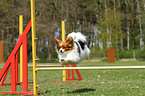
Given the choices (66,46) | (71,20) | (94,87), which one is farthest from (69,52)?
(71,20)

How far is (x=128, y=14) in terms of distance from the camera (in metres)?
35.1

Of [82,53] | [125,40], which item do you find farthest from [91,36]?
[82,53]

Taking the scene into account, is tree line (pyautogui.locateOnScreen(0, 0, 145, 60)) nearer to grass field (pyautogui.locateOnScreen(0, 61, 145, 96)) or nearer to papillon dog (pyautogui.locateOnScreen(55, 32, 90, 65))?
grass field (pyautogui.locateOnScreen(0, 61, 145, 96))

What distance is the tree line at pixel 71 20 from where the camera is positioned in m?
26.0

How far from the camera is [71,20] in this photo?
32719 millimetres

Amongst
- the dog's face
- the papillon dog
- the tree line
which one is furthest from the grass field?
the tree line

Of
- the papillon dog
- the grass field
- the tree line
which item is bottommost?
the grass field

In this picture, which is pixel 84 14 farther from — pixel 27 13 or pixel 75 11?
pixel 27 13

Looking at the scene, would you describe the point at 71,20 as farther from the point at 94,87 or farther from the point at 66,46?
the point at 66,46

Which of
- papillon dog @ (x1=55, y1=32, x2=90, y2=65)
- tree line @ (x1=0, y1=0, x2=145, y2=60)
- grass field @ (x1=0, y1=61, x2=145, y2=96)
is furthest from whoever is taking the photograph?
tree line @ (x1=0, y1=0, x2=145, y2=60)

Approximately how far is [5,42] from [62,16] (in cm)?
747

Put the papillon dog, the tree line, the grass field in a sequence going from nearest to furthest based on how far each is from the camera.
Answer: the papillon dog
the grass field
the tree line

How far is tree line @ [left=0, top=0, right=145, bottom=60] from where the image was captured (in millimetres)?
25972

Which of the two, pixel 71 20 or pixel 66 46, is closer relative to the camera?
pixel 66 46
